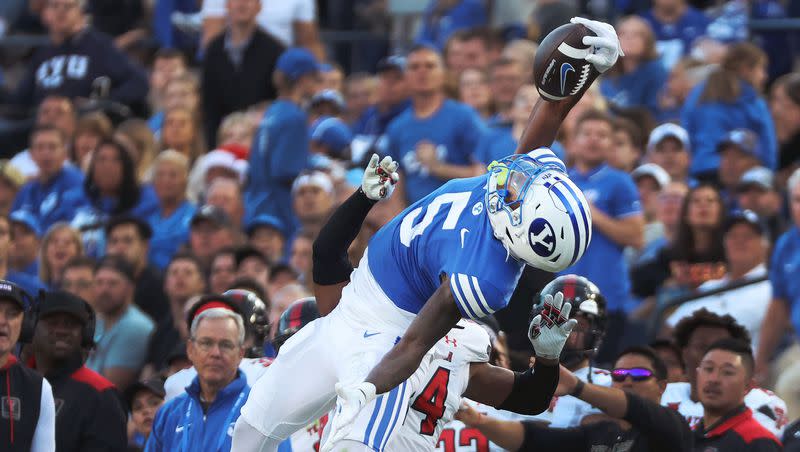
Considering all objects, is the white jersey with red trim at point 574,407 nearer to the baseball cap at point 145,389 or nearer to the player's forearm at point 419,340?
the player's forearm at point 419,340

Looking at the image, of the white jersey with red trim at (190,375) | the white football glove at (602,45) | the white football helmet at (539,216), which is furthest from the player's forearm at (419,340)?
the white jersey with red trim at (190,375)

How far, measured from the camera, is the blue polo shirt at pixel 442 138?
11.2 metres

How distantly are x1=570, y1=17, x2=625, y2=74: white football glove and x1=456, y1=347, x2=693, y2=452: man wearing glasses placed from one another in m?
1.42

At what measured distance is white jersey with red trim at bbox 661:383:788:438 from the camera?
7.60 meters

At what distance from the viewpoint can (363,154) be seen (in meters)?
12.5

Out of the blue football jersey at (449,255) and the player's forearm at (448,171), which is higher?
the blue football jersey at (449,255)

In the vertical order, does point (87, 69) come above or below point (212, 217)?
above

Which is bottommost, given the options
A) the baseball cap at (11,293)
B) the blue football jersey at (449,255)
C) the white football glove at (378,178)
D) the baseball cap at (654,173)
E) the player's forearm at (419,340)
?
the baseball cap at (654,173)

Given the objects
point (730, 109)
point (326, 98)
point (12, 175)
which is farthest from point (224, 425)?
point (326, 98)

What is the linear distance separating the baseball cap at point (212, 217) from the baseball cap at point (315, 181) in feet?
1.76

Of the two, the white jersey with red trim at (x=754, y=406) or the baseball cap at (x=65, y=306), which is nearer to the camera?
the white jersey with red trim at (x=754, y=406)

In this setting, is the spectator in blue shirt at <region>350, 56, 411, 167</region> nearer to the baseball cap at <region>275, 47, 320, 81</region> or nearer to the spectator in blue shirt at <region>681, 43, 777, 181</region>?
the baseball cap at <region>275, 47, 320, 81</region>

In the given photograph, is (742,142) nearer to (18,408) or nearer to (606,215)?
(606,215)

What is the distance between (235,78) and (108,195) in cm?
186
